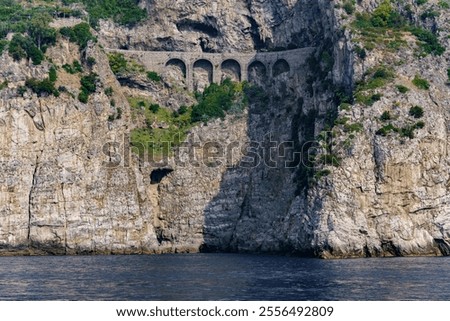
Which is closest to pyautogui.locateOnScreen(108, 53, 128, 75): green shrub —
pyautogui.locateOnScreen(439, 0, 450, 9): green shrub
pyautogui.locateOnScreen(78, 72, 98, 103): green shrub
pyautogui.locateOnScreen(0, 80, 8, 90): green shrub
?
pyautogui.locateOnScreen(78, 72, 98, 103): green shrub

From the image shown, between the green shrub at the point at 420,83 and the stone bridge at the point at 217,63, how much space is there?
19247 mm

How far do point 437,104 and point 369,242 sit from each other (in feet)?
52.8

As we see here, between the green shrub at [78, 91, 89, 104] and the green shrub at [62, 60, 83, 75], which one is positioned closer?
the green shrub at [78, 91, 89, 104]

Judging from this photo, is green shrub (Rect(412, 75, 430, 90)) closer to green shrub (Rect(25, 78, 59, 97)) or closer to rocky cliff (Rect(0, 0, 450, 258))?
rocky cliff (Rect(0, 0, 450, 258))

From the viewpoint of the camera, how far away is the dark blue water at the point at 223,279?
68.9 metres

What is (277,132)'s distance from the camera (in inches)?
4505

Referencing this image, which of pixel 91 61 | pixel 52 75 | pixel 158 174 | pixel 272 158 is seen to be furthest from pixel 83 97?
pixel 272 158

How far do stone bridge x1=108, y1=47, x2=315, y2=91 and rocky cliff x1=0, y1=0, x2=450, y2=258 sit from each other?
1.73m

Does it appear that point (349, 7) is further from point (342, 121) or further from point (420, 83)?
point (342, 121)

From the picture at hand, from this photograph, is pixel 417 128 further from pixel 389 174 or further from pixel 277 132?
pixel 277 132

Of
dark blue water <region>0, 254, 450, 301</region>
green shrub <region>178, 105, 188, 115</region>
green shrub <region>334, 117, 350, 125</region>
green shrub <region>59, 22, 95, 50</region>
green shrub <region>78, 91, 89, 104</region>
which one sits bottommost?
dark blue water <region>0, 254, 450, 301</region>

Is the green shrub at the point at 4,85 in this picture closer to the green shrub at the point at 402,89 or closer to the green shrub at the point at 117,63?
the green shrub at the point at 117,63

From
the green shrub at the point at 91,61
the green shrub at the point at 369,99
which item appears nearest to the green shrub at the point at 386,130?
the green shrub at the point at 369,99

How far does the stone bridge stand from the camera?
121 metres
